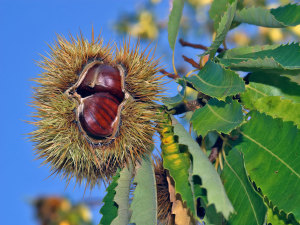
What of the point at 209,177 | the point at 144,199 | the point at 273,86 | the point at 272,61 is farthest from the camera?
the point at 273,86

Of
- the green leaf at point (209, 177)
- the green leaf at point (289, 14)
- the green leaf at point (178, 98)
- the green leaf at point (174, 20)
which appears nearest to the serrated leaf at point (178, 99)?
the green leaf at point (178, 98)

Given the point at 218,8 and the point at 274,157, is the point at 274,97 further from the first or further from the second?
the point at 218,8

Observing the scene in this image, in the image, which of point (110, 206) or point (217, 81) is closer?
point (217, 81)

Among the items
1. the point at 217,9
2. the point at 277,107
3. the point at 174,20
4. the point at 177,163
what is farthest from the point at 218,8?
the point at 177,163

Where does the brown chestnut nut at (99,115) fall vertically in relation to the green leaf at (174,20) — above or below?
below

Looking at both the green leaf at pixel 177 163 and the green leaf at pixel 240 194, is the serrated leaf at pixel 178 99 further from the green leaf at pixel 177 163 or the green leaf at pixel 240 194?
the green leaf at pixel 240 194

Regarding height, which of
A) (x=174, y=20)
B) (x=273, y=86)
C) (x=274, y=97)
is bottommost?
(x=274, y=97)

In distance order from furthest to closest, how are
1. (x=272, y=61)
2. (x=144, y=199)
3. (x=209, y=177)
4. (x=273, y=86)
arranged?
(x=273, y=86) → (x=144, y=199) → (x=272, y=61) → (x=209, y=177)

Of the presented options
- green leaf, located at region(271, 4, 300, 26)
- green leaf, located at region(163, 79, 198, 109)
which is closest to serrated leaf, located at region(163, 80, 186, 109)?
green leaf, located at region(163, 79, 198, 109)
